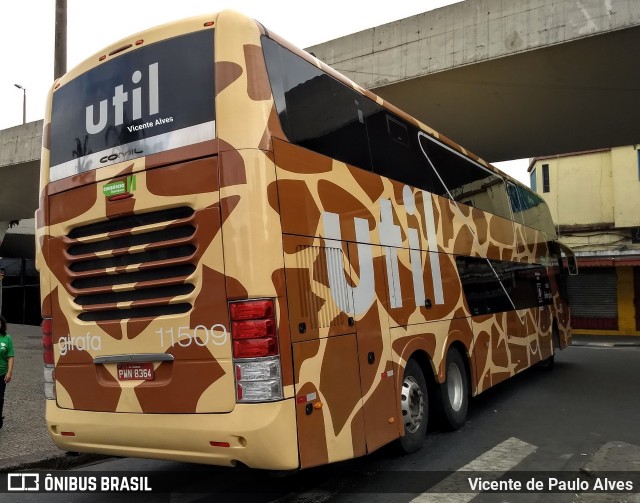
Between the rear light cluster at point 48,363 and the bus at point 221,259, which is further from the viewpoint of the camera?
the rear light cluster at point 48,363

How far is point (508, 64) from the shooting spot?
33.2ft

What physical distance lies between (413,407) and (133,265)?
129 inches

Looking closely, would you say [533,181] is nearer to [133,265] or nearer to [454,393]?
[454,393]


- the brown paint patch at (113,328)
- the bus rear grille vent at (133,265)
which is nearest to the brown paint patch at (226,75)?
the bus rear grille vent at (133,265)

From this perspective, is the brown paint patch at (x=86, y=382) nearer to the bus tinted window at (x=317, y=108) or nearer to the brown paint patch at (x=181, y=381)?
the brown paint patch at (x=181, y=381)

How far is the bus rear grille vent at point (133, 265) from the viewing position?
4.41 m

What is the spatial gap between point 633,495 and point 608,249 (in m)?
23.0

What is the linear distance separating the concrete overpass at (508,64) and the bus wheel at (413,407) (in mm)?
6427

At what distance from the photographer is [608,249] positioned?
82.8 ft

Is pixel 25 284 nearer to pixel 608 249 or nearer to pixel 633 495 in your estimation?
pixel 608 249

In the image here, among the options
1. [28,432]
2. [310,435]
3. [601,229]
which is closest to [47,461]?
[28,432]

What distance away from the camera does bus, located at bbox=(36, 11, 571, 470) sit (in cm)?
414

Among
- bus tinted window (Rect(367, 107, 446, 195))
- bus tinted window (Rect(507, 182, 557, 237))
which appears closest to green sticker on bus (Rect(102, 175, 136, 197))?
bus tinted window (Rect(367, 107, 446, 195))

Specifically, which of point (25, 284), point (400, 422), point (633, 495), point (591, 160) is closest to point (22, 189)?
point (25, 284)
